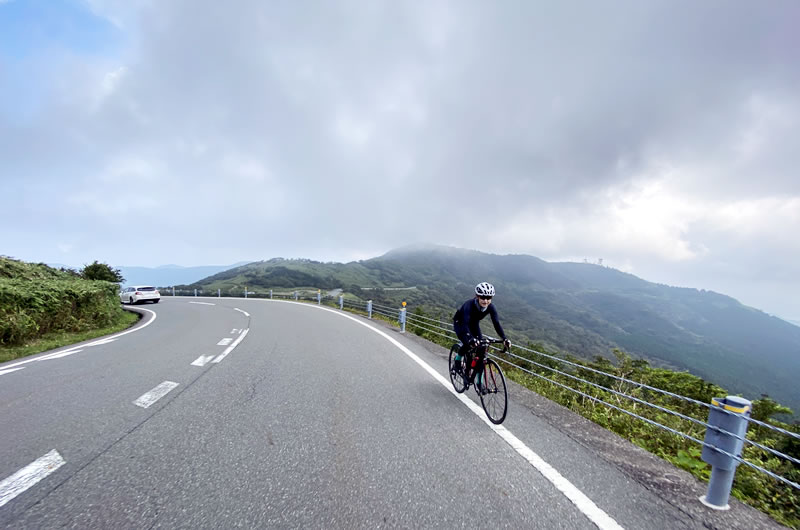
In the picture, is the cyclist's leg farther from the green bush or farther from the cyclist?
the green bush

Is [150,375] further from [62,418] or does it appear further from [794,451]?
[794,451]

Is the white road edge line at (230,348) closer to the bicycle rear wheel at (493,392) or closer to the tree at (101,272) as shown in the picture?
the bicycle rear wheel at (493,392)

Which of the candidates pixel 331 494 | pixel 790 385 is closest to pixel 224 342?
pixel 331 494

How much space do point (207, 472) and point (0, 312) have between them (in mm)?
10023

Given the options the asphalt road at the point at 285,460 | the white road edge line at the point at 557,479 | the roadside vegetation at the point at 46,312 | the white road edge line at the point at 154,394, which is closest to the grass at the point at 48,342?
the roadside vegetation at the point at 46,312

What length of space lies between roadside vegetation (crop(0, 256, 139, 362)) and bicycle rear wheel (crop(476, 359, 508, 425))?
32.0 feet

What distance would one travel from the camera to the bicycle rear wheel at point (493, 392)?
4.18 metres

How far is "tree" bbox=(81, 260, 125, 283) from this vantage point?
24.1m

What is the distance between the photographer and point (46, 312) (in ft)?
32.9

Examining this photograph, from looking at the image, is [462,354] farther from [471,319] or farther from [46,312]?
[46,312]

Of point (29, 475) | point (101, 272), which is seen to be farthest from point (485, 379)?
point (101, 272)

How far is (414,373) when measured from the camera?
651 cm

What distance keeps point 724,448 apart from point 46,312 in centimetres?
1496

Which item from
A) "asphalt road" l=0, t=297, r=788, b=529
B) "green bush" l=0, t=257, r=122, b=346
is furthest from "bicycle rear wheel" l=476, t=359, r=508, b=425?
"green bush" l=0, t=257, r=122, b=346
